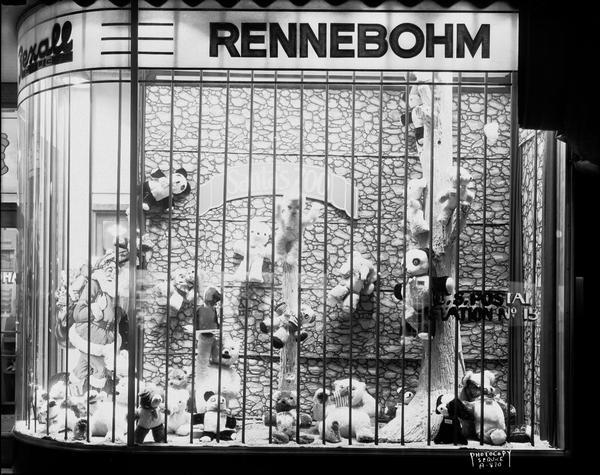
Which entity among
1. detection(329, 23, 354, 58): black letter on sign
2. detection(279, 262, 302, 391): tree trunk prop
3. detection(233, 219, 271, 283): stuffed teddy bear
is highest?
detection(329, 23, 354, 58): black letter on sign

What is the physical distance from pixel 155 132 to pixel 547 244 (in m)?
2.08

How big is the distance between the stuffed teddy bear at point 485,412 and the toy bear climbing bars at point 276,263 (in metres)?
0.01

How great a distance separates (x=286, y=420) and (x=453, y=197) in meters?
1.38

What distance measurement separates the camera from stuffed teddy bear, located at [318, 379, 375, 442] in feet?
13.6

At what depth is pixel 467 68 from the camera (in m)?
4.16

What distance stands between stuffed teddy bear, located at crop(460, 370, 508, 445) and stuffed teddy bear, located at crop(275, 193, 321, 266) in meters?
1.08

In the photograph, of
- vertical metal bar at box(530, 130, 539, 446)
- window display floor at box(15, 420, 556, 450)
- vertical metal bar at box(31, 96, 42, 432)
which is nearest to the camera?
window display floor at box(15, 420, 556, 450)

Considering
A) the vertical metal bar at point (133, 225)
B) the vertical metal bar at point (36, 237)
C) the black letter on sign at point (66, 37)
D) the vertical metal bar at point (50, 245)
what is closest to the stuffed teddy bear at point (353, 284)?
the vertical metal bar at point (133, 225)

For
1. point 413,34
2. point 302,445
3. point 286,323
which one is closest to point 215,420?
point 302,445

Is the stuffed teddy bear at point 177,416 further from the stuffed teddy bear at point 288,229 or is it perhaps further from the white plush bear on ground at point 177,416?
the stuffed teddy bear at point 288,229

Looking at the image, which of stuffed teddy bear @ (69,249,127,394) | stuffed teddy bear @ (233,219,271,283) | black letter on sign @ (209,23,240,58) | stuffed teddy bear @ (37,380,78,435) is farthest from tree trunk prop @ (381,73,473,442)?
stuffed teddy bear @ (37,380,78,435)

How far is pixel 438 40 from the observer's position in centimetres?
415

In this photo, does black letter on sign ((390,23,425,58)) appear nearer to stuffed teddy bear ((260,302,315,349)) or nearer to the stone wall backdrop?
the stone wall backdrop

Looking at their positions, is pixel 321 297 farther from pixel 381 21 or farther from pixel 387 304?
pixel 381 21
